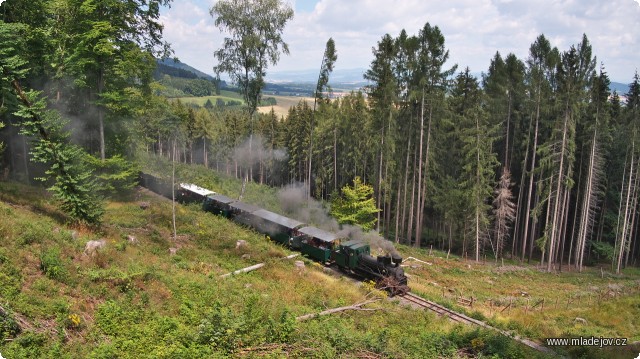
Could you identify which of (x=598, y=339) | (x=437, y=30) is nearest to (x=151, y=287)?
(x=598, y=339)

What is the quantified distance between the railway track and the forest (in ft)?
45.8

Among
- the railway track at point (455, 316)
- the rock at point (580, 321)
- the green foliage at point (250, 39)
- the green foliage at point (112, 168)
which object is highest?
the green foliage at point (250, 39)

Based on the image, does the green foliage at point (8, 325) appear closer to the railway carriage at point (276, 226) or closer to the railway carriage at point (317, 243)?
the railway carriage at point (317, 243)

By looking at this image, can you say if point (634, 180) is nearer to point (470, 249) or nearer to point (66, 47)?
point (470, 249)

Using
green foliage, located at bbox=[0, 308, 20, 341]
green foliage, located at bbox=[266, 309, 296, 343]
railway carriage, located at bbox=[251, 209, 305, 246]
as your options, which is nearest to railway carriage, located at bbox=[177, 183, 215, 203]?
railway carriage, located at bbox=[251, 209, 305, 246]

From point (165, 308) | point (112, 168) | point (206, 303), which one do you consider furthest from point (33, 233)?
point (112, 168)

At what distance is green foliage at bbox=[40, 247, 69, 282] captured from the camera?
39.5 feet

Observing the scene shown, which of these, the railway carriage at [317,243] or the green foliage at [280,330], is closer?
the green foliage at [280,330]

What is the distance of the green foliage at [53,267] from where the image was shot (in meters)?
12.0

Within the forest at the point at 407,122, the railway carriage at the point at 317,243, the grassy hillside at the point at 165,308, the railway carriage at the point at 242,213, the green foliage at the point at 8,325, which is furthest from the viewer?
the railway carriage at the point at 242,213

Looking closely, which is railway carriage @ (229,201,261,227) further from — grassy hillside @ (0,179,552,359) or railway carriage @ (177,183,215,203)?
grassy hillside @ (0,179,552,359)

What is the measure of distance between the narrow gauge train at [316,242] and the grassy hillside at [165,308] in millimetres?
1444

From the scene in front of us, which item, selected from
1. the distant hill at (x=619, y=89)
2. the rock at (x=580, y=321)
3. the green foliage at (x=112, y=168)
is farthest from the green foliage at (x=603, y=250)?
the green foliage at (x=112, y=168)

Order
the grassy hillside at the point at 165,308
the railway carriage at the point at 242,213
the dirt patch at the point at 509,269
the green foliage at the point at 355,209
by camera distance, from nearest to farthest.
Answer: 1. the grassy hillside at the point at 165,308
2. the railway carriage at the point at 242,213
3. the dirt patch at the point at 509,269
4. the green foliage at the point at 355,209
